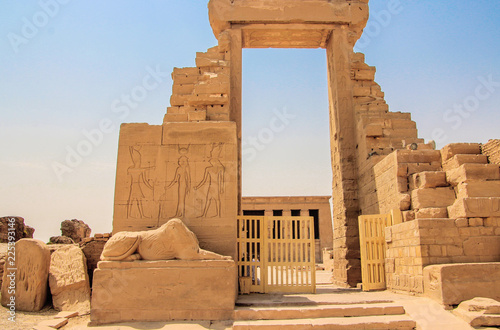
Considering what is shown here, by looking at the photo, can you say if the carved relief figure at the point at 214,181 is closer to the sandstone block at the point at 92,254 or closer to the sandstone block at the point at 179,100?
the sandstone block at the point at 179,100

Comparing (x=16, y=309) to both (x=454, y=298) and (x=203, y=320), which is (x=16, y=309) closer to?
(x=203, y=320)

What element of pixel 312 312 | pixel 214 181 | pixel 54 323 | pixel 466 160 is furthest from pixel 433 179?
pixel 54 323

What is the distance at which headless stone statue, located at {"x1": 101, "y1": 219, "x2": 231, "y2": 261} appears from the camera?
20.5 ft

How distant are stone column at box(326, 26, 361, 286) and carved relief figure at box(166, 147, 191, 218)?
493 cm

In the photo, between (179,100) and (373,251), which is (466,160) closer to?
(373,251)

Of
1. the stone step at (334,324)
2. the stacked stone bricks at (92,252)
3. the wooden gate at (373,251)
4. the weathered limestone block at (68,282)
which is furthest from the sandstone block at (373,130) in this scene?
the weathered limestone block at (68,282)

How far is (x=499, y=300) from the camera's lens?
19.5ft

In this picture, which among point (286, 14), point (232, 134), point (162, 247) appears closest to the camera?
point (162, 247)

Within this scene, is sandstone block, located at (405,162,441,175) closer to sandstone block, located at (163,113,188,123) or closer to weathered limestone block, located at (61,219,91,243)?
sandstone block, located at (163,113,188,123)

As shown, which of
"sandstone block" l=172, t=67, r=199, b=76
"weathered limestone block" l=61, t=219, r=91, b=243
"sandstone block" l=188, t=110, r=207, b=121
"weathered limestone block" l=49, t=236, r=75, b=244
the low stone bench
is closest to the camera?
the low stone bench

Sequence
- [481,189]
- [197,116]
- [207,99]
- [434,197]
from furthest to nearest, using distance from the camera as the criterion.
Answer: [207,99] < [197,116] < [434,197] < [481,189]

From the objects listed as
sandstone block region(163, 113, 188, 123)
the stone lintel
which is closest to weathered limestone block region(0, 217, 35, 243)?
sandstone block region(163, 113, 188, 123)

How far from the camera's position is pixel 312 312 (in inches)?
231

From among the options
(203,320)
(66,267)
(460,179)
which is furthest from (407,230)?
(66,267)
